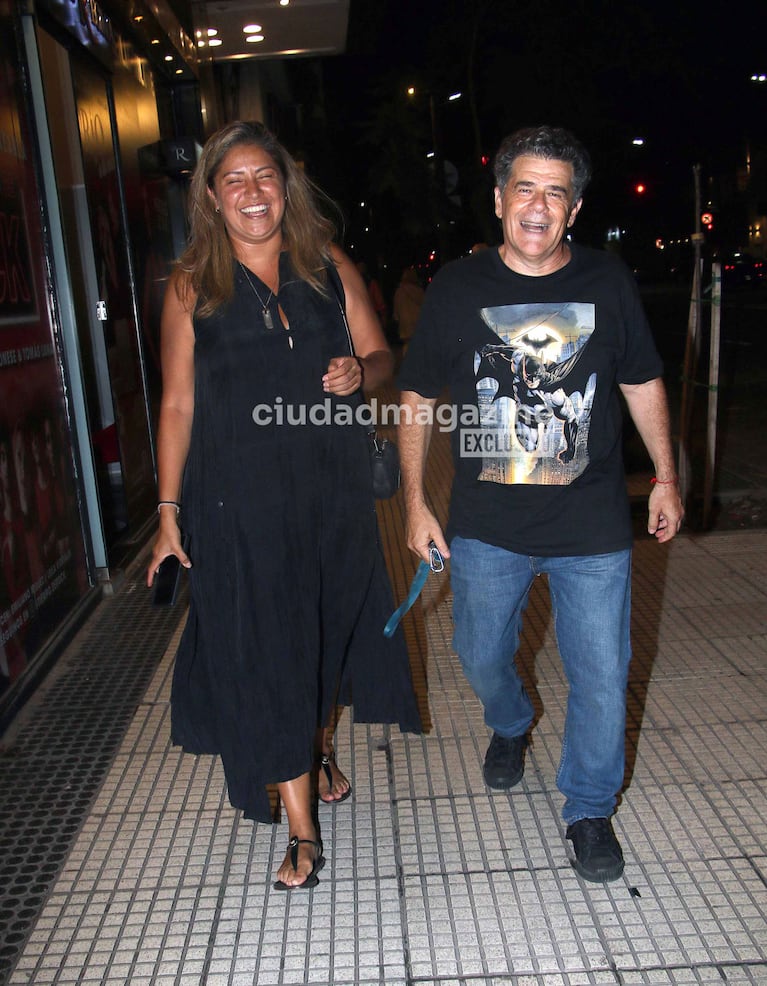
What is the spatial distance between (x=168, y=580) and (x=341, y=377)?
2.43 ft

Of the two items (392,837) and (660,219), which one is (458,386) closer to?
(392,837)

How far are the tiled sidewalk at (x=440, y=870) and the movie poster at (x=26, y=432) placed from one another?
2.32 ft

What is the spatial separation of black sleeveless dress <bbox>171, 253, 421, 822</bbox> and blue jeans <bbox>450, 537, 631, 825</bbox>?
0.33 metres

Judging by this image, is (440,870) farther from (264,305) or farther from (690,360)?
(690,360)

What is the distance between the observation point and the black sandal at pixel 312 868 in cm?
263

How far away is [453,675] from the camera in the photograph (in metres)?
3.98

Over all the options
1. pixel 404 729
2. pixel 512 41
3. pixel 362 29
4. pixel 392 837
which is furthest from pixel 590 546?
pixel 362 29

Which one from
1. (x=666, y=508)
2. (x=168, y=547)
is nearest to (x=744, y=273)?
(x=666, y=508)

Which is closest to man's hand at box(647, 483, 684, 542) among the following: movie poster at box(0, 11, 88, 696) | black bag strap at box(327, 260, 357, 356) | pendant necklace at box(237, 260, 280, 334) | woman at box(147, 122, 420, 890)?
woman at box(147, 122, 420, 890)

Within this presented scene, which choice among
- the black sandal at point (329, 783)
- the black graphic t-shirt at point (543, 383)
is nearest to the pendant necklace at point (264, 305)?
the black graphic t-shirt at point (543, 383)

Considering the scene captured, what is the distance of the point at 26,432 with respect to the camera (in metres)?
4.18

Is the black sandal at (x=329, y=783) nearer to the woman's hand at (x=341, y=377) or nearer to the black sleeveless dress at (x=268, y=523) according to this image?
the black sleeveless dress at (x=268, y=523)

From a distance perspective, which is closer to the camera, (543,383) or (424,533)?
(543,383)

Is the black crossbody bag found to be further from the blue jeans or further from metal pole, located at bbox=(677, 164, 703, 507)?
metal pole, located at bbox=(677, 164, 703, 507)
